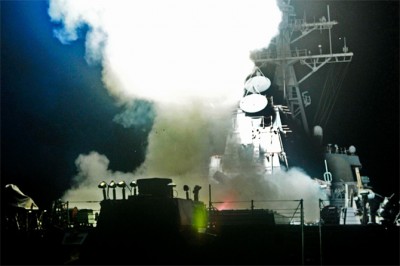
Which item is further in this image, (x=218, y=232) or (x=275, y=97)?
(x=275, y=97)

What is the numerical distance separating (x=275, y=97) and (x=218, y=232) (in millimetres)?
14708

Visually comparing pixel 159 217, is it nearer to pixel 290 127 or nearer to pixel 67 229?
pixel 67 229

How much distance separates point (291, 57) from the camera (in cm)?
2983

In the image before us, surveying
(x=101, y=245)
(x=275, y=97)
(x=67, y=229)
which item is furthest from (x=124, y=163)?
(x=101, y=245)

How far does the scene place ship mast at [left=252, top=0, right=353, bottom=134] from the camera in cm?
2966

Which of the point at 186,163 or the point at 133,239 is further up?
the point at 186,163

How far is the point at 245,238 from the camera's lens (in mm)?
15422

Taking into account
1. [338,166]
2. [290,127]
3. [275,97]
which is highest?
[275,97]

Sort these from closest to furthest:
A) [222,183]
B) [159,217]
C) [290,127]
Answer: [159,217] < [222,183] < [290,127]

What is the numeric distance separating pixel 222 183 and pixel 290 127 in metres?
5.44

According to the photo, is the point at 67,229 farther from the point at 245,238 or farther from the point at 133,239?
the point at 245,238

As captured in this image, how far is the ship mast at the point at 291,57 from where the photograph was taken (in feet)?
97.3

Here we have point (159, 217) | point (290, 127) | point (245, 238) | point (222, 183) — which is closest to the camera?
point (159, 217)

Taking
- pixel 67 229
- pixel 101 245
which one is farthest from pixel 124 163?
pixel 101 245
